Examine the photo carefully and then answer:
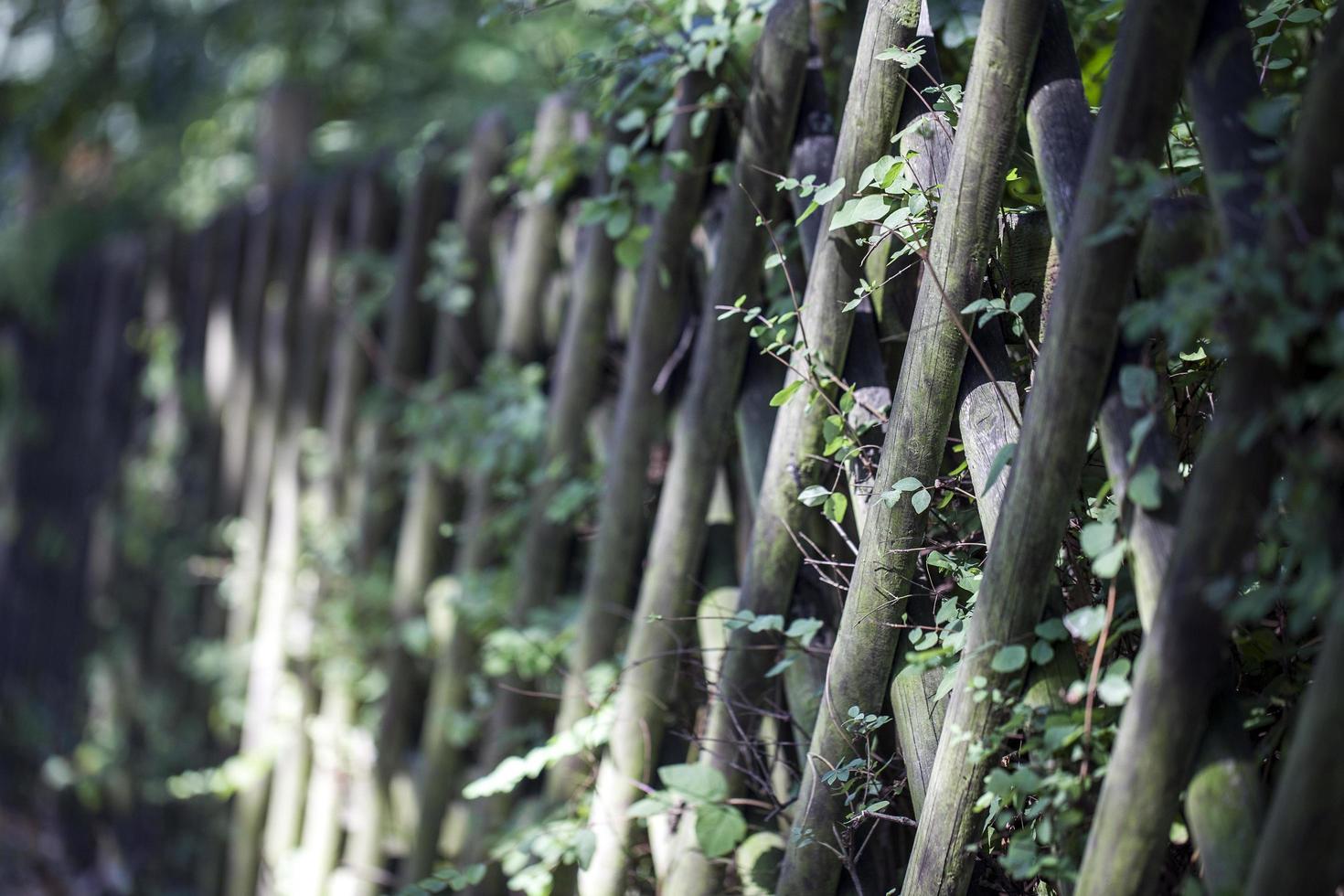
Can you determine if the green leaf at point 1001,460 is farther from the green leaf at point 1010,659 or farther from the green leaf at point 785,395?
the green leaf at point 785,395

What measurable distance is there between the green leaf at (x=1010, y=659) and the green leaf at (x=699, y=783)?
2.24ft

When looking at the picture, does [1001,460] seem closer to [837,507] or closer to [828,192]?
[837,507]

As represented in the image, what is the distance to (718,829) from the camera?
1805 millimetres

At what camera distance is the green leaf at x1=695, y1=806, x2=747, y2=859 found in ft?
5.89

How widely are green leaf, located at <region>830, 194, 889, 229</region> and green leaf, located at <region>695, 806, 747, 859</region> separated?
0.93 meters

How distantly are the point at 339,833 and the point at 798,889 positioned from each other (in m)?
1.98

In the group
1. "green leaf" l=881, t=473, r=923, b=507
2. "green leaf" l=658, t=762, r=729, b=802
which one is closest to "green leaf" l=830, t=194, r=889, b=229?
"green leaf" l=881, t=473, r=923, b=507

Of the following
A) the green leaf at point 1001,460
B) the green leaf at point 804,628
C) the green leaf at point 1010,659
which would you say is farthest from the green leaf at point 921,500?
the green leaf at point 804,628

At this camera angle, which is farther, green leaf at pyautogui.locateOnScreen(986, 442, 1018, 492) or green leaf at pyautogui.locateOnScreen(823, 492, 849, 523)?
green leaf at pyautogui.locateOnScreen(823, 492, 849, 523)

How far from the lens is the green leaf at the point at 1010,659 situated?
4.26 feet

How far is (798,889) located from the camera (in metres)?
1.68

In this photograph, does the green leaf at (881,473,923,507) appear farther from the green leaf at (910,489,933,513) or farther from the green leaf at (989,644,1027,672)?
the green leaf at (989,644,1027,672)

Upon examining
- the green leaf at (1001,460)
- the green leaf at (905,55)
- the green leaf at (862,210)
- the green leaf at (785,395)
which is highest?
the green leaf at (905,55)

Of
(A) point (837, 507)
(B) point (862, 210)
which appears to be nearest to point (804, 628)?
(A) point (837, 507)
